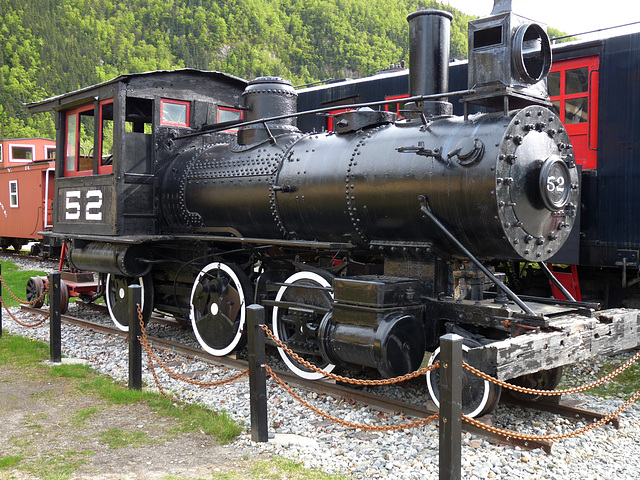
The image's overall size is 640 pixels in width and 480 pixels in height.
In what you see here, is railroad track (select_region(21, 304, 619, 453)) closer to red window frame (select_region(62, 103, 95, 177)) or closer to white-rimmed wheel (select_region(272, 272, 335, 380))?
white-rimmed wheel (select_region(272, 272, 335, 380))

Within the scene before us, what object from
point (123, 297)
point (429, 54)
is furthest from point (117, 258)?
point (429, 54)

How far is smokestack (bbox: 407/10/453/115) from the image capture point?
551 cm

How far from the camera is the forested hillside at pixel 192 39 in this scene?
71938mm

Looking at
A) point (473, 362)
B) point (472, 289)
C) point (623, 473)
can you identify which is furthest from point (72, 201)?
point (623, 473)

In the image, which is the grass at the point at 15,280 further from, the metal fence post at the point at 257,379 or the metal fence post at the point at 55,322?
the metal fence post at the point at 257,379

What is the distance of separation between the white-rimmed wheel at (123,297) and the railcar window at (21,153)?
15.7 m

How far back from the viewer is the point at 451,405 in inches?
133

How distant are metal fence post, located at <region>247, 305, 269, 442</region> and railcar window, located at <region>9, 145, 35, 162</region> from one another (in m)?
20.4

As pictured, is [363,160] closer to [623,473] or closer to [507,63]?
[507,63]

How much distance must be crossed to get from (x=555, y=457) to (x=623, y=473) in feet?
1.34

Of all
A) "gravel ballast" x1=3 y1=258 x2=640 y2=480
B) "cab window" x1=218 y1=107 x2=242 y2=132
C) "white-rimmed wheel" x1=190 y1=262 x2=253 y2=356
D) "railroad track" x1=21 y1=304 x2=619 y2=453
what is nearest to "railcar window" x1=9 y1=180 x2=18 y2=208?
"cab window" x1=218 y1=107 x2=242 y2=132

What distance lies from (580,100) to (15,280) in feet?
38.6

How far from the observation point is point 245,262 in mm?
7020

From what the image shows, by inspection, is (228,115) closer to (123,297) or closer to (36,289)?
(123,297)
